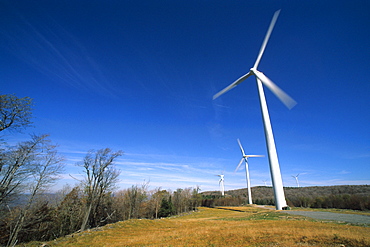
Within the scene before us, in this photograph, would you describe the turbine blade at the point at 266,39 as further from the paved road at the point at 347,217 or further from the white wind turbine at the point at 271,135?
the paved road at the point at 347,217

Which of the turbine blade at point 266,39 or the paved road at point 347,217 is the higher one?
the turbine blade at point 266,39

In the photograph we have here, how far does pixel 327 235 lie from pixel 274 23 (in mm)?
26685

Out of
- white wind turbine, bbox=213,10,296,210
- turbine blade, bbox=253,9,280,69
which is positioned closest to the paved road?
white wind turbine, bbox=213,10,296,210

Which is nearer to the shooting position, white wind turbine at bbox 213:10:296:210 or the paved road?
the paved road

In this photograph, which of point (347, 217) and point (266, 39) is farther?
point (266, 39)

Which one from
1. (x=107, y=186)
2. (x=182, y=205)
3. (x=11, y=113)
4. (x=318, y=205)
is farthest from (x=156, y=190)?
(x=11, y=113)

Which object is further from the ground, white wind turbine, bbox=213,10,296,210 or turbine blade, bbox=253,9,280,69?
turbine blade, bbox=253,9,280,69

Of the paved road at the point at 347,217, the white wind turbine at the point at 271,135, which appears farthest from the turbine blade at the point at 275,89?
the paved road at the point at 347,217

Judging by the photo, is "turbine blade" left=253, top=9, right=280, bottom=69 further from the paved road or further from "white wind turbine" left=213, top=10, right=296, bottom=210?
the paved road

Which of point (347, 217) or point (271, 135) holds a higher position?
point (271, 135)

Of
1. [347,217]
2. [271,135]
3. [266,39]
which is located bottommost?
[347,217]

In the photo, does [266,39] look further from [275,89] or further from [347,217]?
[347,217]

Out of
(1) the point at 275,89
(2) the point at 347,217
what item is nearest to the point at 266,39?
(1) the point at 275,89

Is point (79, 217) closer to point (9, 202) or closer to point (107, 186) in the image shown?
point (107, 186)
